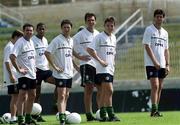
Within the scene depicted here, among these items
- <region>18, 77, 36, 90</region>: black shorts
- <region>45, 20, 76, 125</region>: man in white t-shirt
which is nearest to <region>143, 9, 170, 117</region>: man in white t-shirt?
<region>45, 20, 76, 125</region>: man in white t-shirt

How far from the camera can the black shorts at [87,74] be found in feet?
53.0

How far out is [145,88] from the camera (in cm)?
2195

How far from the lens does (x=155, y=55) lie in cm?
1625

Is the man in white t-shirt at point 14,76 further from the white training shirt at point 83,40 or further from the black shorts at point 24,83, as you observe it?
the black shorts at point 24,83

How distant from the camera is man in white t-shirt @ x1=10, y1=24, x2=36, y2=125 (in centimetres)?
1471

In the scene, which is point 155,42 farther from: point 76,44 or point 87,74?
point 76,44

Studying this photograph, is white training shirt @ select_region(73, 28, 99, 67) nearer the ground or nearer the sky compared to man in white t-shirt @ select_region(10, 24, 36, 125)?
nearer the sky

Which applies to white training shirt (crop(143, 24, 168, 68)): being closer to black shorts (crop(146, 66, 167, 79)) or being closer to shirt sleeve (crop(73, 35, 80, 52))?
black shorts (crop(146, 66, 167, 79))

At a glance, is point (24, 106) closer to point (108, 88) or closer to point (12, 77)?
point (12, 77)

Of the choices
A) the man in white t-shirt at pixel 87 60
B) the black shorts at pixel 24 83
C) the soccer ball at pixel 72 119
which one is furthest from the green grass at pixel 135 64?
the black shorts at pixel 24 83

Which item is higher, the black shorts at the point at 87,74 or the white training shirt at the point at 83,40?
the white training shirt at the point at 83,40

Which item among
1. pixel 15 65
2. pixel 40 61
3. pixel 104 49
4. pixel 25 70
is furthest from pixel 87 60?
pixel 15 65

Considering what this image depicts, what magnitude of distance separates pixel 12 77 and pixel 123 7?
2735 cm

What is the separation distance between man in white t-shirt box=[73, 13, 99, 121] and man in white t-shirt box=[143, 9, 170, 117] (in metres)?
1.17
